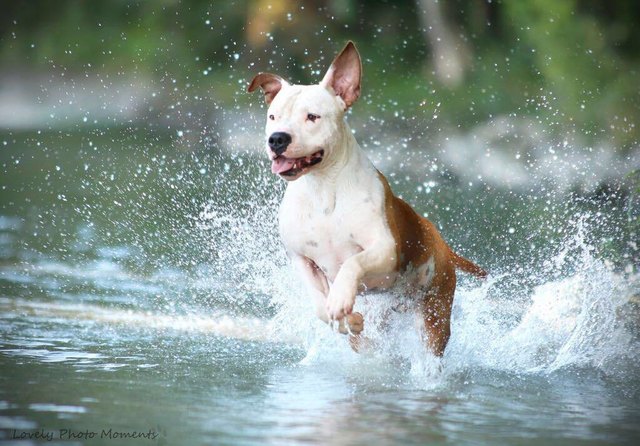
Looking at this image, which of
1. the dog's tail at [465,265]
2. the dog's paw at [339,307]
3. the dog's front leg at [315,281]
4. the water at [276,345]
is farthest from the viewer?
the dog's tail at [465,265]

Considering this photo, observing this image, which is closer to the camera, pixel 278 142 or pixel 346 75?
pixel 278 142

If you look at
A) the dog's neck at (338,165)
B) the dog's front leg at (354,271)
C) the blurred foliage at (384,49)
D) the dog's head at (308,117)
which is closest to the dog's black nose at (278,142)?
the dog's head at (308,117)

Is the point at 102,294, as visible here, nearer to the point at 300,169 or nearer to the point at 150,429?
the point at 300,169

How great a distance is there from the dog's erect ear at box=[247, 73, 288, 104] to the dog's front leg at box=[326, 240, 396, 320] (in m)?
0.81

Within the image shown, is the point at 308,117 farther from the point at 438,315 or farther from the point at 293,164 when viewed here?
the point at 438,315

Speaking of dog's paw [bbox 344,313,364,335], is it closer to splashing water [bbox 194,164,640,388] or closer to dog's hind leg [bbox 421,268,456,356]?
splashing water [bbox 194,164,640,388]

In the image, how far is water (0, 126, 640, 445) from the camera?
367cm

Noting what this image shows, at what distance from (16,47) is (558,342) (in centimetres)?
1363

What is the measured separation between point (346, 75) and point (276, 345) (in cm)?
162

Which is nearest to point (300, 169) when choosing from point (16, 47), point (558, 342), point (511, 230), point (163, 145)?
point (558, 342)

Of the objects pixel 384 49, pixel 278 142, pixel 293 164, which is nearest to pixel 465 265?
pixel 293 164

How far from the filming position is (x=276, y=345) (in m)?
5.69

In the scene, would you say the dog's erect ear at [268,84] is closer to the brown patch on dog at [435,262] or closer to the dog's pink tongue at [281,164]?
the dog's pink tongue at [281,164]

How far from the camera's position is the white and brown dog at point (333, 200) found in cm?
445
